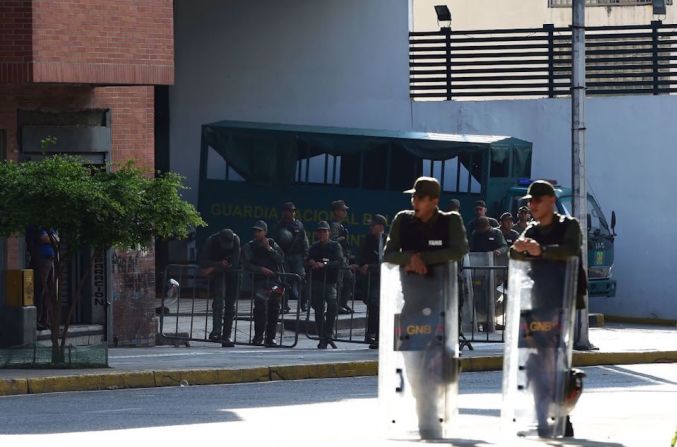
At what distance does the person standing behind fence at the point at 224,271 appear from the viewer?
68.0 ft

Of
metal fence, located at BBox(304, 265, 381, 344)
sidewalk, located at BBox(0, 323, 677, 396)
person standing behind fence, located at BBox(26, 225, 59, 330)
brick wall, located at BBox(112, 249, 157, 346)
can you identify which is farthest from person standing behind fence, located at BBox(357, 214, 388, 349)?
person standing behind fence, located at BBox(26, 225, 59, 330)

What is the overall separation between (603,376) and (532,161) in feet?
41.7

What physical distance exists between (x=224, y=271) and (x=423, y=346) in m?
10.6

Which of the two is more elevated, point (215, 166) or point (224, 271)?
point (215, 166)

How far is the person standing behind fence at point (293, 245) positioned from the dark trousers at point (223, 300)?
33.6 inches

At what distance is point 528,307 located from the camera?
33.2 ft

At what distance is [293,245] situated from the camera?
23.5 metres

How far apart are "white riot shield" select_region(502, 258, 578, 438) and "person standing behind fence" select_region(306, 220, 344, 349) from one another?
994 centimetres

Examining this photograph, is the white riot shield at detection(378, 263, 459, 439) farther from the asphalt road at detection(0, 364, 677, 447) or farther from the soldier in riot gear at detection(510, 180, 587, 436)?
the soldier in riot gear at detection(510, 180, 587, 436)

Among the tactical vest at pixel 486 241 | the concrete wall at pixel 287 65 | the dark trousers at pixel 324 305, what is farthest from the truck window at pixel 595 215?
the dark trousers at pixel 324 305

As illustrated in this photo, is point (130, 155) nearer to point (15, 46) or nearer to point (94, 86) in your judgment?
point (94, 86)

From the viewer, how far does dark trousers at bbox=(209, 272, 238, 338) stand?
20750 millimetres

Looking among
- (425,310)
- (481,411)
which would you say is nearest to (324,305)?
(481,411)

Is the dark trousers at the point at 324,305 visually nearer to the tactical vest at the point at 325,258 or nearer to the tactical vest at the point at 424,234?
the tactical vest at the point at 325,258
